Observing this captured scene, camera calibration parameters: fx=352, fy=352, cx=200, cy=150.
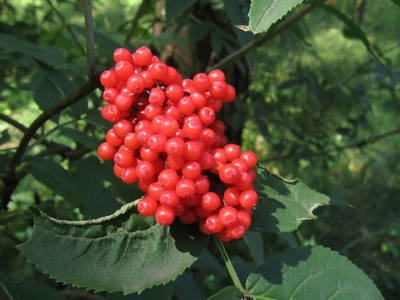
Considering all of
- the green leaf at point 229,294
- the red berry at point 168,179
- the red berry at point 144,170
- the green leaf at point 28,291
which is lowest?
the green leaf at point 229,294

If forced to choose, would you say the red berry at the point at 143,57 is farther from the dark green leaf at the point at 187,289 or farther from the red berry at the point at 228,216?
the dark green leaf at the point at 187,289

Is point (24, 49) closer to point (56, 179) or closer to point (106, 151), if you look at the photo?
point (56, 179)

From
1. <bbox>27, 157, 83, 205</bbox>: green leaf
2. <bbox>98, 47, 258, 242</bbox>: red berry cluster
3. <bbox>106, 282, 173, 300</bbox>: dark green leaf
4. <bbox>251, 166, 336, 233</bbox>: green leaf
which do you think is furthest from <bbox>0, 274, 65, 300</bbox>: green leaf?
<bbox>251, 166, 336, 233</bbox>: green leaf

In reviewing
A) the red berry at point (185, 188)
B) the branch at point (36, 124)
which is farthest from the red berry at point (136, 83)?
the red berry at point (185, 188)

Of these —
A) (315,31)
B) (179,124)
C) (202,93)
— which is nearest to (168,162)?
(179,124)

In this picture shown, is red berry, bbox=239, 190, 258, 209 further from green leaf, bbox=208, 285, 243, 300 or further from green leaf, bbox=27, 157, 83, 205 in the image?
green leaf, bbox=27, 157, 83, 205

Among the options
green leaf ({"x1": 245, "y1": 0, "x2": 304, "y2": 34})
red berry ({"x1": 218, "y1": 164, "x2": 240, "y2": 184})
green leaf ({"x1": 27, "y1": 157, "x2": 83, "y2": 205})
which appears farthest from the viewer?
green leaf ({"x1": 27, "y1": 157, "x2": 83, "y2": 205})

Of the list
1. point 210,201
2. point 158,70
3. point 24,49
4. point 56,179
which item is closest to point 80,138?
point 56,179

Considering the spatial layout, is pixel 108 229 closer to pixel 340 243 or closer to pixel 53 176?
pixel 53 176
